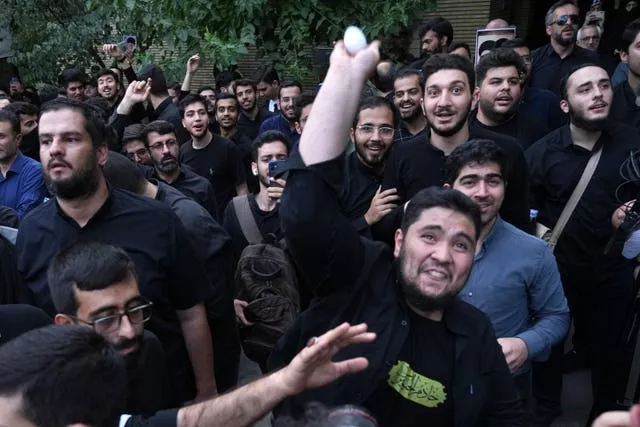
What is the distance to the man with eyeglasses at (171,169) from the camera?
427 cm

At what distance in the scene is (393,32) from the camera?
7137 millimetres

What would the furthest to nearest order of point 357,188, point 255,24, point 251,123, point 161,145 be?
point 255,24 → point 251,123 → point 161,145 → point 357,188

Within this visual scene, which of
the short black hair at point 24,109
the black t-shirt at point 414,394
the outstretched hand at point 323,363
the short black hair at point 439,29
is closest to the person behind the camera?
the outstretched hand at point 323,363

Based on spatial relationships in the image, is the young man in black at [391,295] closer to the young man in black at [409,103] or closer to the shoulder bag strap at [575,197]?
the shoulder bag strap at [575,197]

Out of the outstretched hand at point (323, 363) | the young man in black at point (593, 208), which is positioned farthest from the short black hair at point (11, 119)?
the outstretched hand at point (323, 363)

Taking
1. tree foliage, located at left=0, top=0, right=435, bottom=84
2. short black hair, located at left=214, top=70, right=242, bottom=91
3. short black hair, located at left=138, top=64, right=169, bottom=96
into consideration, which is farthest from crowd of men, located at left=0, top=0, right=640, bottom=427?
short black hair, located at left=214, top=70, right=242, bottom=91

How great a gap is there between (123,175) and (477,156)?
167 cm

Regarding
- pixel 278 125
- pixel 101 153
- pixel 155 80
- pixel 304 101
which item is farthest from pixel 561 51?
pixel 101 153

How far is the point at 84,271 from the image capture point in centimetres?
206

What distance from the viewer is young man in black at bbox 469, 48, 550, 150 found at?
4.08 m

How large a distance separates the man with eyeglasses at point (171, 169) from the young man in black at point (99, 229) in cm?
148

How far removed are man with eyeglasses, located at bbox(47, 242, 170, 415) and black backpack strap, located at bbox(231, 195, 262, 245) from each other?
1.59m

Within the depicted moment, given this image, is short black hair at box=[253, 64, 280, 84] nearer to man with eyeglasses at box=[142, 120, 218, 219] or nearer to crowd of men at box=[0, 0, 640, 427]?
crowd of men at box=[0, 0, 640, 427]

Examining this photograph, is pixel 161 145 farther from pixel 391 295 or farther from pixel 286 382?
pixel 286 382
